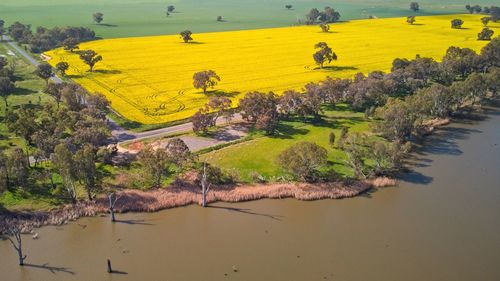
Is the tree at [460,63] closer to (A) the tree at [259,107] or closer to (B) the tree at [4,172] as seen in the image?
(A) the tree at [259,107]

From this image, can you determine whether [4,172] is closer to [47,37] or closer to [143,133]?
[143,133]

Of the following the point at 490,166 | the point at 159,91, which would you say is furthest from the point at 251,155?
the point at 159,91

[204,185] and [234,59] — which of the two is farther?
[234,59]

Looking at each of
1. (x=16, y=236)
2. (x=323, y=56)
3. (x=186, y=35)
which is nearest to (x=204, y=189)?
(x=16, y=236)

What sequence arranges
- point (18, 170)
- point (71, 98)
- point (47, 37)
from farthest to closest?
point (47, 37) → point (71, 98) → point (18, 170)

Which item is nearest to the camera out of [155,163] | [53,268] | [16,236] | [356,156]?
[16,236]
